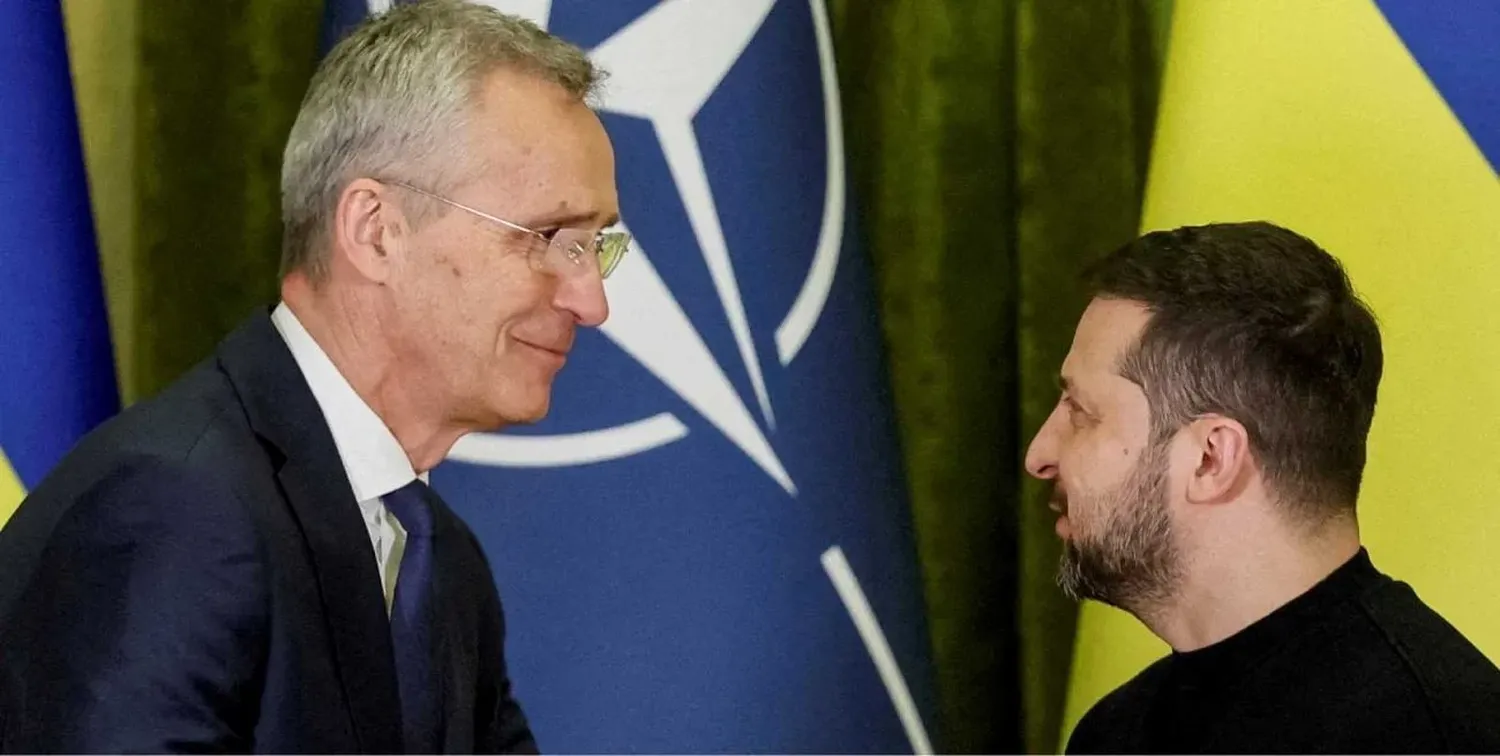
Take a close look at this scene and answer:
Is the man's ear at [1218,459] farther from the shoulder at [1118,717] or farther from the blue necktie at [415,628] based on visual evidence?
the blue necktie at [415,628]

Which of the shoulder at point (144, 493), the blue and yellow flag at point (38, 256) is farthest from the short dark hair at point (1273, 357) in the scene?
the blue and yellow flag at point (38, 256)

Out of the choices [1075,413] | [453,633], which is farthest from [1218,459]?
[453,633]

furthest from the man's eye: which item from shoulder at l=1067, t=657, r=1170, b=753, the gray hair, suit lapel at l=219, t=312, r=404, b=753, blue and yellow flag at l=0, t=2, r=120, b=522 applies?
blue and yellow flag at l=0, t=2, r=120, b=522

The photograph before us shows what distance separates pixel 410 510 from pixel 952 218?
3.28 ft

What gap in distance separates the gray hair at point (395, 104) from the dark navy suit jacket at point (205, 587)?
4.8 inches

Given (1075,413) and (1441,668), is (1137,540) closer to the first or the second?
(1075,413)

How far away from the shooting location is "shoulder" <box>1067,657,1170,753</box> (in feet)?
4.77

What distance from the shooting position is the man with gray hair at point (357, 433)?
105cm

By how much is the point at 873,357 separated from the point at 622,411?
0.31 m

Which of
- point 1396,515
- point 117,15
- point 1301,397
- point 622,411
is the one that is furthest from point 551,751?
point 117,15

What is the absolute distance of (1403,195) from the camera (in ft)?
5.46

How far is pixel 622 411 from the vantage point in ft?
5.12

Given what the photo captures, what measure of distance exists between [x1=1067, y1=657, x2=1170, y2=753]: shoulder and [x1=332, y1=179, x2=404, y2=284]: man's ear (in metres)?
0.79

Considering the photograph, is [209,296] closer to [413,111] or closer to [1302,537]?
[413,111]
